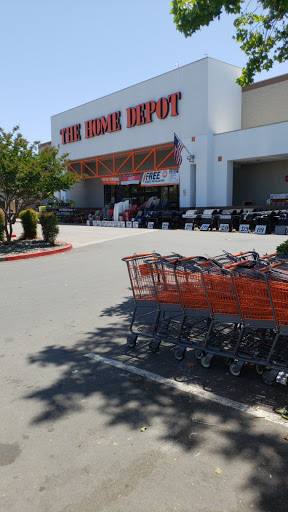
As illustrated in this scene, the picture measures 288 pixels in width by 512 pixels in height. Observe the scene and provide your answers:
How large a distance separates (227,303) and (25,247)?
13.0m

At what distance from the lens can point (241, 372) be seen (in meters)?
4.11

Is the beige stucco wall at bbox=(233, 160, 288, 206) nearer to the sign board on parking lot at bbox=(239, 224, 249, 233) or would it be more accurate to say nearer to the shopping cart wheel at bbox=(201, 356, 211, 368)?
the sign board on parking lot at bbox=(239, 224, 249, 233)

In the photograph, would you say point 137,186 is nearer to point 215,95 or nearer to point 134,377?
point 215,95

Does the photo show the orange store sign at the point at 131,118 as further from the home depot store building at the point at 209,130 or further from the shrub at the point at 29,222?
the shrub at the point at 29,222

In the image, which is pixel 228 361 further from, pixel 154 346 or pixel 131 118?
pixel 131 118

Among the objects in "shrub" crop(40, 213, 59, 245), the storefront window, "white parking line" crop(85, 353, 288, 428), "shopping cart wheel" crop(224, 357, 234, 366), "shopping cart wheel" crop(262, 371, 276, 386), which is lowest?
"white parking line" crop(85, 353, 288, 428)

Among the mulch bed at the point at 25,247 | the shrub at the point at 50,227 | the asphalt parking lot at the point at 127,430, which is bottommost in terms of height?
the asphalt parking lot at the point at 127,430

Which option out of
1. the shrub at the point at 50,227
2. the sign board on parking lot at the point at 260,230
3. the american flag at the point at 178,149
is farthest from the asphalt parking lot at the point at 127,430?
the american flag at the point at 178,149

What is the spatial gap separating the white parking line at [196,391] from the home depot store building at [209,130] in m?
21.5

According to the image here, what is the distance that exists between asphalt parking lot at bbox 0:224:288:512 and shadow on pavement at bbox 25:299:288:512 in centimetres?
1

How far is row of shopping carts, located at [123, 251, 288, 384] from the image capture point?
386cm

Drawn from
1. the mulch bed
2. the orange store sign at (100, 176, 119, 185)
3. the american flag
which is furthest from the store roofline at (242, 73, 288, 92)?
the mulch bed

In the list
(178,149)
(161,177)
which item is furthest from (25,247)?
(161,177)

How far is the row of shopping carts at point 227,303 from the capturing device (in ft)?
12.6
